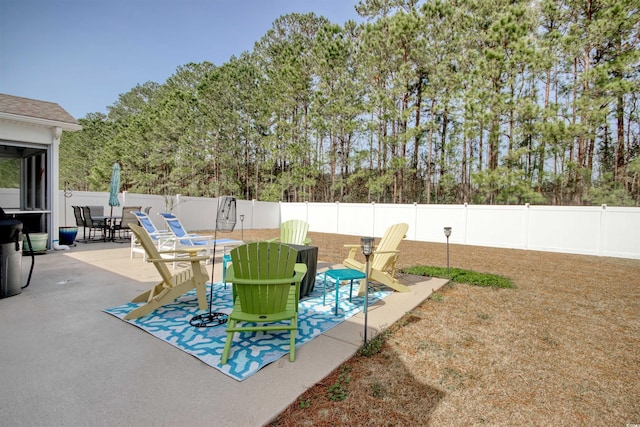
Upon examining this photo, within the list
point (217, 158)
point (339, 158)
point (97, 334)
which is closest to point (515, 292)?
point (97, 334)

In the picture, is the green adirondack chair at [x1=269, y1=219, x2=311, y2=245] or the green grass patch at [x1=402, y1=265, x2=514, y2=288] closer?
the green grass patch at [x1=402, y1=265, x2=514, y2=288]

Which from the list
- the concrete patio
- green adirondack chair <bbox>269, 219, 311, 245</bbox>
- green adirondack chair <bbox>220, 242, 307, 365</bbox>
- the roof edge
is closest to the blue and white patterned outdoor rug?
the concrete patio

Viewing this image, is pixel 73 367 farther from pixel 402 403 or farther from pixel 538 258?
pixel 538 258

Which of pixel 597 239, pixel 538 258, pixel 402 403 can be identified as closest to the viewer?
pixel 402 403

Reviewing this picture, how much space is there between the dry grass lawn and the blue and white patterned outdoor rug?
1.93 feet

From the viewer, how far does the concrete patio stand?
180cm

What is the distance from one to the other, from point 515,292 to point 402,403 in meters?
3.85

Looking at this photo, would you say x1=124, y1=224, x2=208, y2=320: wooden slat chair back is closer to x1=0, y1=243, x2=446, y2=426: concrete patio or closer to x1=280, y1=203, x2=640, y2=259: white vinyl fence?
x1=0, y1=243, x2=446, y2=426: concrete patio

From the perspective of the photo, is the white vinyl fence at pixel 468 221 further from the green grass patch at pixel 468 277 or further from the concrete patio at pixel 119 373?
the concrete patio at pixel 119 373

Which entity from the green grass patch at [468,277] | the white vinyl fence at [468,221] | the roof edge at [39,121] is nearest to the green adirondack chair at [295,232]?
the green grass patch at [468,277]

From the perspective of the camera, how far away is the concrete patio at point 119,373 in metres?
1.80

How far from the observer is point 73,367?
2.30 meters

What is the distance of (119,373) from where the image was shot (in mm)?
2229

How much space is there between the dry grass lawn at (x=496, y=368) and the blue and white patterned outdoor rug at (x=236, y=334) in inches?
23.1
